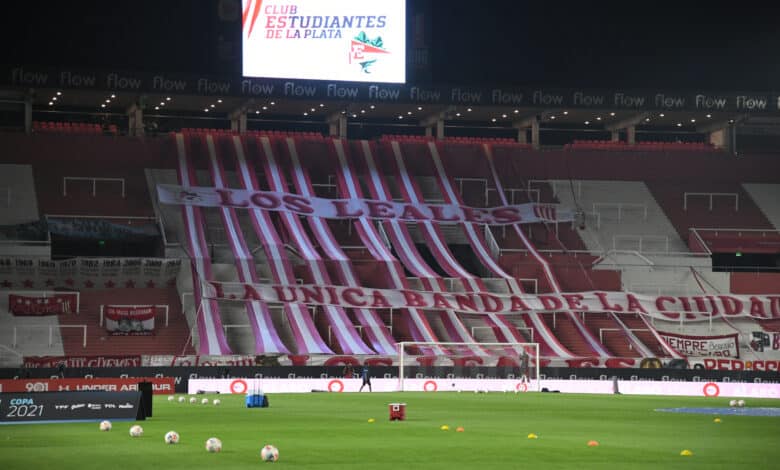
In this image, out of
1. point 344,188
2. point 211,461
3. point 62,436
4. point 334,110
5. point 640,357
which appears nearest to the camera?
point 211,461

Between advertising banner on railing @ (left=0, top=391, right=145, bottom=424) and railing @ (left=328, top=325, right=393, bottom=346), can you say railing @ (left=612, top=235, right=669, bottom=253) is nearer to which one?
railing @ (left=328, top=325, right=393, bottom=346)

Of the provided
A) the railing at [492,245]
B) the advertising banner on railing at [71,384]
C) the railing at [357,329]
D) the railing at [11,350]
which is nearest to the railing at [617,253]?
the railing at [492,245]

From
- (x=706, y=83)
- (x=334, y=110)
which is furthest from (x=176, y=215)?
(x=706, y=83)

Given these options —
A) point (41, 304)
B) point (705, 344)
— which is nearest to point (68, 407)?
point (41, 304)

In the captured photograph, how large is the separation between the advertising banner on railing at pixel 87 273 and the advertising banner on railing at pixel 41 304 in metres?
0.89

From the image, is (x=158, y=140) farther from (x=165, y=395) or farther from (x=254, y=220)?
(x=165, y=395)

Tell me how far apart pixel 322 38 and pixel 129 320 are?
1993 centimetres

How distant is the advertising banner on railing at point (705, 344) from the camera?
60.9 m

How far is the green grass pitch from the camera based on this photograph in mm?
18844

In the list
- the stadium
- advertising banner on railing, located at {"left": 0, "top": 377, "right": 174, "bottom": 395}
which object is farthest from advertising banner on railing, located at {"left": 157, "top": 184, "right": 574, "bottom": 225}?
advertising banner on railing, located at {"left": 0, "top": 377, "right": 174, "bottom": 395}

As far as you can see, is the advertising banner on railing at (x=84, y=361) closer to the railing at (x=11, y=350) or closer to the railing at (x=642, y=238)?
the railing at (x=11, y=350)

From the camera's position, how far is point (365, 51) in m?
68.8

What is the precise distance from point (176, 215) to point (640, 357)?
23854mm

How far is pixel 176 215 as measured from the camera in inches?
2539
